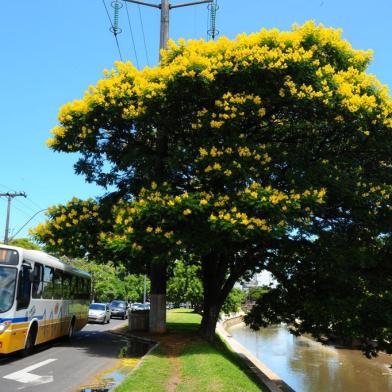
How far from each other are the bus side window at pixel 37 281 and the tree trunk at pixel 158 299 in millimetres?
6832

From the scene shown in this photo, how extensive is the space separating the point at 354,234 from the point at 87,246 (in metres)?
8.95

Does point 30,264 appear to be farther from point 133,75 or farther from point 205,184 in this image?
point 133,75

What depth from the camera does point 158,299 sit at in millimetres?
20500

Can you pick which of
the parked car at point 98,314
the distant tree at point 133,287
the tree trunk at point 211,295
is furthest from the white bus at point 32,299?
the distant tree at point 133,287

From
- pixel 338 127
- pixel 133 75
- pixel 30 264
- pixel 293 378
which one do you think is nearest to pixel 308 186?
pixel 338 127

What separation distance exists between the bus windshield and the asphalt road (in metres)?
1.42

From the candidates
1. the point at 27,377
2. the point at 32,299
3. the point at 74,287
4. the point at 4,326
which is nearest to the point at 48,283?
the point at 32,299

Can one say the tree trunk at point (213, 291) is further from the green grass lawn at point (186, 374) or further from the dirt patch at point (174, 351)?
the green grass lawn at point (186, 374)

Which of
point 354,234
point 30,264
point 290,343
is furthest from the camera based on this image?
point 290,343

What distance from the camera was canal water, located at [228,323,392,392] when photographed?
28609 millimetres

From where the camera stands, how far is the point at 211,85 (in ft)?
47.5

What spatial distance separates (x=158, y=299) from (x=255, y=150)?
8.77 m

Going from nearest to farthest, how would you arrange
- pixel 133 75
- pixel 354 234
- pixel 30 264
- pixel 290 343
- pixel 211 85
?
pixel 30 264 → pixel 211 85 → pixel 133 75 → pixel 354 234 → pixel 290 343

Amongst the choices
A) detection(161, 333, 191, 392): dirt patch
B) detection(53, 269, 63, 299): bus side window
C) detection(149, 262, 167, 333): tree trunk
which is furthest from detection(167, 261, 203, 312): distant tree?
detection(53, 269, 63, 299): bus side window
